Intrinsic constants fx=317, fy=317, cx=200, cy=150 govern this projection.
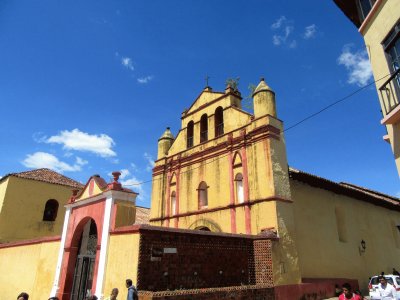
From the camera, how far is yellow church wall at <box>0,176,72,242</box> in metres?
21.7

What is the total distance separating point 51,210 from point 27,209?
177 centimetres

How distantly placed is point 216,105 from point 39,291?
39.0 ft

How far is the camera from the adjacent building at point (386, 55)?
8.62m

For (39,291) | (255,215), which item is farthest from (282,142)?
(39,291)

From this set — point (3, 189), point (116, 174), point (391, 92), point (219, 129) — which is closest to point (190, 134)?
point (219, 129)

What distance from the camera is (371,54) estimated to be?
9977 millimetres

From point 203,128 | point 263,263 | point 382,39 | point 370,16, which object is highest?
point 203,128

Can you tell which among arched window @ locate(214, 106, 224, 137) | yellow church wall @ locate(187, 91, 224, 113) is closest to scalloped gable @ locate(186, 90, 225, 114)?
yellow church wall @ locate(187, 91, 224, 113)

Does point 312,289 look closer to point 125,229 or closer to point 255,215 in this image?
point 255,215

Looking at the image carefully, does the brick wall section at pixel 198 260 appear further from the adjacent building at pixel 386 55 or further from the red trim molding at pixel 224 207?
the adjacent building at pixel 386 55

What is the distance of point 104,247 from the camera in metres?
10.0

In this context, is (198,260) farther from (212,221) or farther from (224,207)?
(212,221)

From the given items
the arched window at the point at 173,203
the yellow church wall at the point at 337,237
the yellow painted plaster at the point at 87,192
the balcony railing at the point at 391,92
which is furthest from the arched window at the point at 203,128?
the balcony railing at the point at 391,92

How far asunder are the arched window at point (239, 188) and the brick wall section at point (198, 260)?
277 cm
